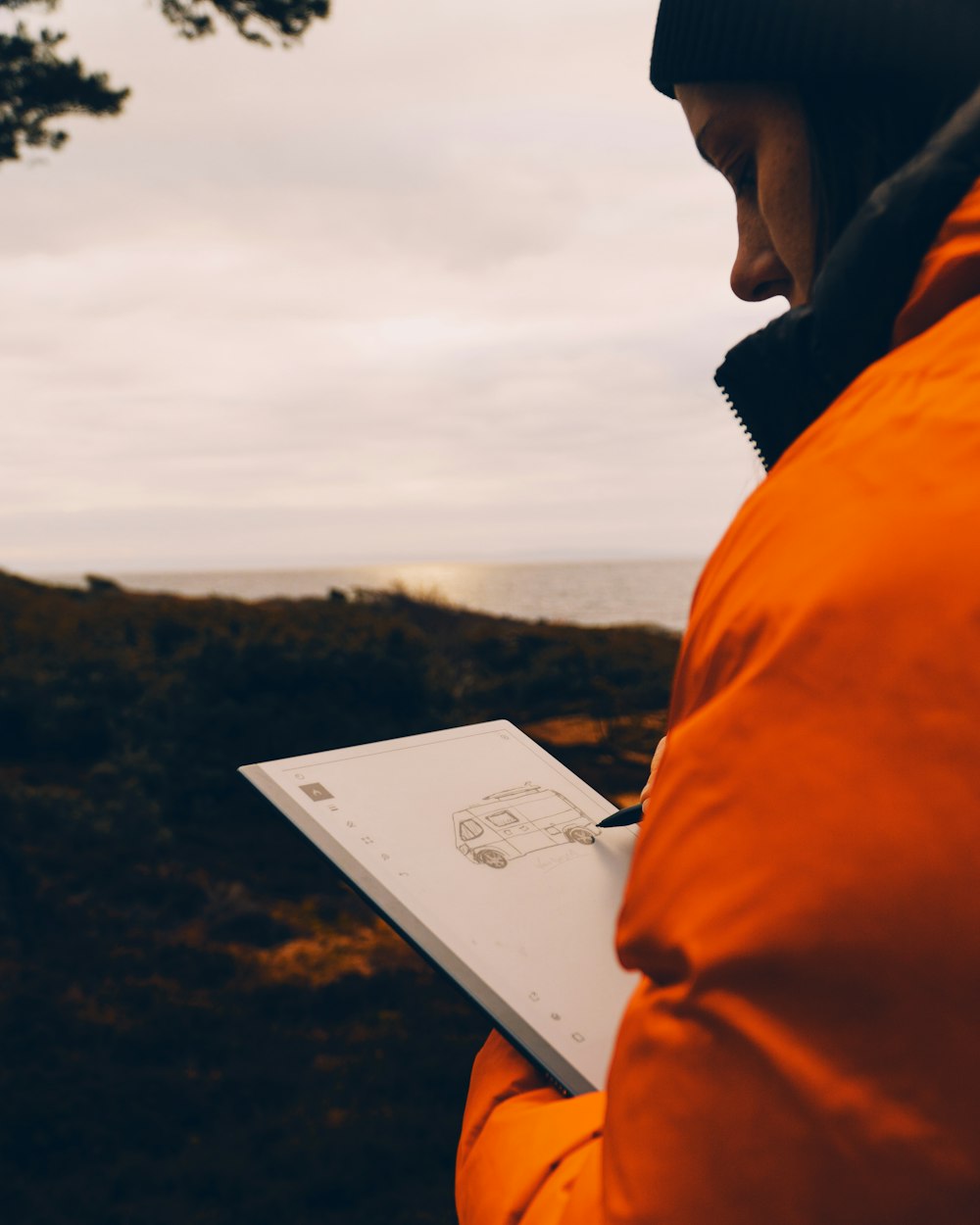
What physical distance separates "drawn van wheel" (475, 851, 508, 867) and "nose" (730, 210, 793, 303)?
0.88 meters

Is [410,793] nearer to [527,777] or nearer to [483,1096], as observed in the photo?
[527,777]

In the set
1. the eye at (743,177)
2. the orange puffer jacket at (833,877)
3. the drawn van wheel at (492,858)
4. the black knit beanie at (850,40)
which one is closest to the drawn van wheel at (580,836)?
the drawn van wheel at (492,858)

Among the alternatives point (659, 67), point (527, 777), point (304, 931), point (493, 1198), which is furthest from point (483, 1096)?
point (304, 931)

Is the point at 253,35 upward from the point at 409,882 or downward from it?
upward

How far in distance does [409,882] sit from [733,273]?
94 centimetres

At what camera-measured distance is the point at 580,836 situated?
1.57m

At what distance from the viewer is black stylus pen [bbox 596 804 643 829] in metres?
1.50

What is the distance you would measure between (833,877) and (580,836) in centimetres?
96

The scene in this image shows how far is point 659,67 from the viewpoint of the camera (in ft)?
3.96

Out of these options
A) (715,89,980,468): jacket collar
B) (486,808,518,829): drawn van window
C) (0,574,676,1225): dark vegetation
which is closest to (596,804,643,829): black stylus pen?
(486,808,518,829): drawn van window

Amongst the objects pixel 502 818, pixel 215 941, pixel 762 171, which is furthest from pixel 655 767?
pixel 215 941

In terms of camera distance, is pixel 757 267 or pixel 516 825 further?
pixel 516 825

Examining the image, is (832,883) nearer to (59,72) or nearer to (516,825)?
(516,825)

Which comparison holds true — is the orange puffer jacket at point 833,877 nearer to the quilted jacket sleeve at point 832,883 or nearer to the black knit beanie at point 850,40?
the quilted jacket sleeve at point 832,883
